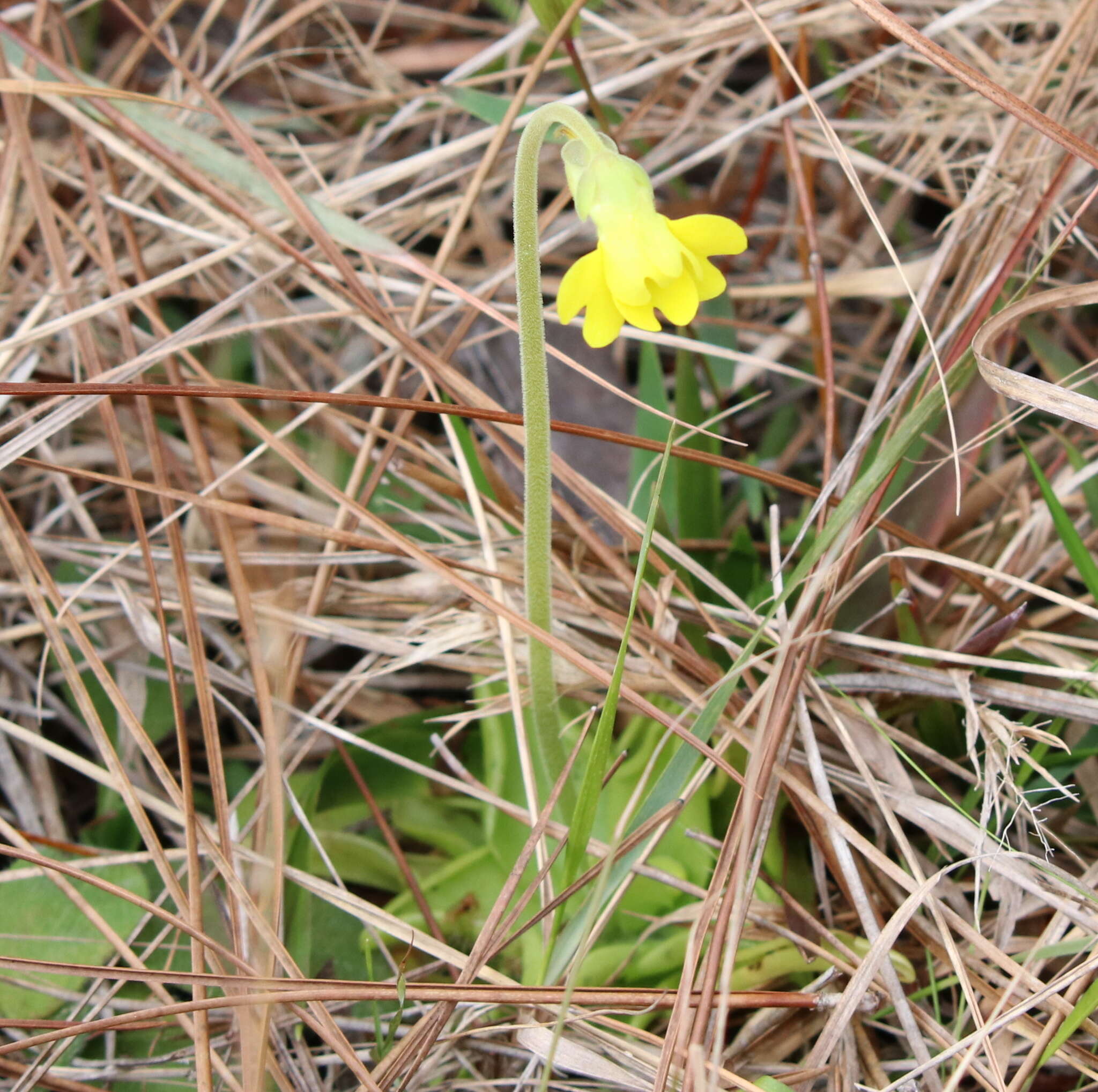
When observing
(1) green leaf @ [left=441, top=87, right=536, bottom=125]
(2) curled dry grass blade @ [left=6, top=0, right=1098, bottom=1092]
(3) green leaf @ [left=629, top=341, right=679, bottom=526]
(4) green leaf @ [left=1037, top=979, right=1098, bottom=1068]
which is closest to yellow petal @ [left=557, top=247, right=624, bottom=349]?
(2) curled dry grass blade @ [left=6, top=0, right=1098, bottom=1092]

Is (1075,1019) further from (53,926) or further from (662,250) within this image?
(53,926)

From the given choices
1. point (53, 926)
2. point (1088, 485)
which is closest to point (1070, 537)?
point (1088, 485)

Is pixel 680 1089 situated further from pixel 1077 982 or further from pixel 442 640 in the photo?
pixel 442 640

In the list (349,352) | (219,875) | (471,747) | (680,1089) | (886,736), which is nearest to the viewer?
(680,1089)

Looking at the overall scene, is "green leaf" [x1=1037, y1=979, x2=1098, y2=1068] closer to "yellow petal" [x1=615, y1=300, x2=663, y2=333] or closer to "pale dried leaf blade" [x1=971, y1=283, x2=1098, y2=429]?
"pale dried leaf blade" [x1=971, y1=283, x2=1098, y2=429]

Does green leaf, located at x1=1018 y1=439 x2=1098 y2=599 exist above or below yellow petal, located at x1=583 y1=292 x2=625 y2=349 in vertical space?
below

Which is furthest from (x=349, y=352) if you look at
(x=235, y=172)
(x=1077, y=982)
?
(x=1077, y=982)

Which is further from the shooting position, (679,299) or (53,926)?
(53,926)
